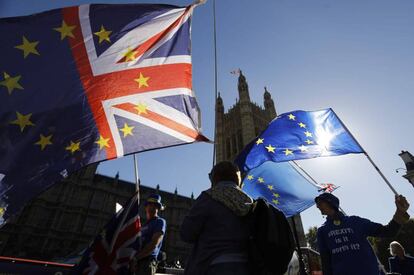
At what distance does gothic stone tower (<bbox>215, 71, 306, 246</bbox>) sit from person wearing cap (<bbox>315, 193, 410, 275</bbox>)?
3420 cm

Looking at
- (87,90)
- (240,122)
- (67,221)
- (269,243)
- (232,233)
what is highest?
(240,122)

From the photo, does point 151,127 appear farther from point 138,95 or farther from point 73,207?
point 73,207

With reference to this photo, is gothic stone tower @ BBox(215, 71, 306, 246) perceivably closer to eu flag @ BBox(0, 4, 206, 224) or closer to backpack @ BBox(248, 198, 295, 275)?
eu flag @ BBox(0, 4, 206, 224)

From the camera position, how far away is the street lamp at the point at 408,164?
2173 cm

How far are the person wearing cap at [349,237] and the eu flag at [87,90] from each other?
221cm

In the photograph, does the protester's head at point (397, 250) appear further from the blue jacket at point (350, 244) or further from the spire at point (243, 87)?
the spire at point (243, 87)

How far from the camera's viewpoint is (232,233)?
1966 millimetres

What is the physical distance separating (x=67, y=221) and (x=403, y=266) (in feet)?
120

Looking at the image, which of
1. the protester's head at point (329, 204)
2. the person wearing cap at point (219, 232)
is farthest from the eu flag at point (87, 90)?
the protester's head at point (329, 204)

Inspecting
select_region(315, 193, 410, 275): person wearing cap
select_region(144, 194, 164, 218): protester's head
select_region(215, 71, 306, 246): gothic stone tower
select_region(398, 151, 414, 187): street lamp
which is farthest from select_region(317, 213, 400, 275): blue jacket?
select_region(215, 71, 306, 246): gothic stone tower

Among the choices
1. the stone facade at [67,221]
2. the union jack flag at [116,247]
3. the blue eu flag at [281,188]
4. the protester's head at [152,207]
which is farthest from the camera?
the stone facade at [67,221]

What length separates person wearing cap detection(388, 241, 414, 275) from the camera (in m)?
5.69

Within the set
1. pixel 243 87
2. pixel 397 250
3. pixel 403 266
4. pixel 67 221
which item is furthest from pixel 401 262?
pixel 243 87

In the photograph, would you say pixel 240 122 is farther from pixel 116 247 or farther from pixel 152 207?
pixel 116 247
